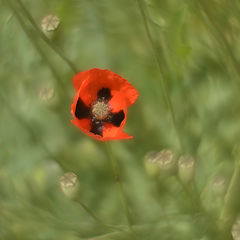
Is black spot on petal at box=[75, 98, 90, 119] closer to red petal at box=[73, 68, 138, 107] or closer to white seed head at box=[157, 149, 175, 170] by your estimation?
red petal at box=[73, 68, 138, 107]

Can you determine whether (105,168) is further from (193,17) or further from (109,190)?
(193,17)

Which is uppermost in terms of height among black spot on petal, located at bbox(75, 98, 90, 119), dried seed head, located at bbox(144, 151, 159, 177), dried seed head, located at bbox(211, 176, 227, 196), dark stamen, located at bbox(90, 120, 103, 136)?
black spot on petal, located at bbox(75, 98, 90, 119)

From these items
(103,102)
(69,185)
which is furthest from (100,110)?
(69,185)

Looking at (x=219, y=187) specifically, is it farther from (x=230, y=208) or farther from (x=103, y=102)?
(x=103, y=102)

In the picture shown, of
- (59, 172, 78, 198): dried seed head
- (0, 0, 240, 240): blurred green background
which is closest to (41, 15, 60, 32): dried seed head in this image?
(0, 0, 240, 240): blurred green background

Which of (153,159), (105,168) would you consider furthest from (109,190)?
(153,159)

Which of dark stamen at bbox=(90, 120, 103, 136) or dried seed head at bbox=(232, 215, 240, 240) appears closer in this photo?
dried seed head at bbox=(232, 215, 240, 240)
